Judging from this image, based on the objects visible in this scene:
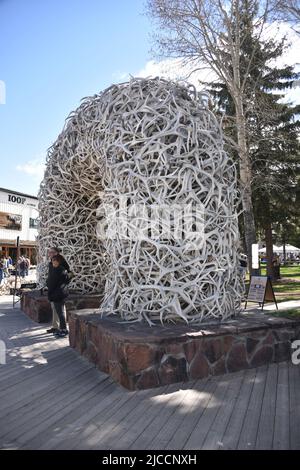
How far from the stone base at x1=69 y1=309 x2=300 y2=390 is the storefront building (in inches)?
1020

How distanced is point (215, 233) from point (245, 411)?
235 cm

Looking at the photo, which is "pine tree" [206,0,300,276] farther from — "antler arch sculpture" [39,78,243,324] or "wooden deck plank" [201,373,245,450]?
"wooden deck plank" [201,373,245,450]

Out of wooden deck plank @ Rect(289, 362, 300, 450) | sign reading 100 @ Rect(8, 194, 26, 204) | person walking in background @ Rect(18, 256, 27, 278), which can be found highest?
sign reading 100 @ Rect(8, 194, 26, 204)

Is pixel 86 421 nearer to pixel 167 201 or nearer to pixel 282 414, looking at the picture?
pixel 282 414

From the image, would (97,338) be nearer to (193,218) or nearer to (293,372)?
Answer: (193,218)

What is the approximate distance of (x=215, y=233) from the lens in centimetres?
516

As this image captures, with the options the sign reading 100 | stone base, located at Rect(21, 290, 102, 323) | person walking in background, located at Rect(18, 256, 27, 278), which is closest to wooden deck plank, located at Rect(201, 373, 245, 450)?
stone base, located at Rect(21, 290, 102, 323)

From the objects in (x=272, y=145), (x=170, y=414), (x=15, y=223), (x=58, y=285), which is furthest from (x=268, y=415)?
(x=15, y=223)

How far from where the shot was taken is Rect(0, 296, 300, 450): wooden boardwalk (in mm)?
2924

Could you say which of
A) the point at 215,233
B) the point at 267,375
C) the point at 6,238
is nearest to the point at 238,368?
the point at 267,375

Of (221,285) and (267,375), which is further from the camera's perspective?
(221,285)

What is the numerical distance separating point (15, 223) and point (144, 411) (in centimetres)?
3007

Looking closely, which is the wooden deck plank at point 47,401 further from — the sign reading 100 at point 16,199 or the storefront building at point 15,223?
the sign reading 100 at point 16,199

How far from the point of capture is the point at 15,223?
3139 centimetres
